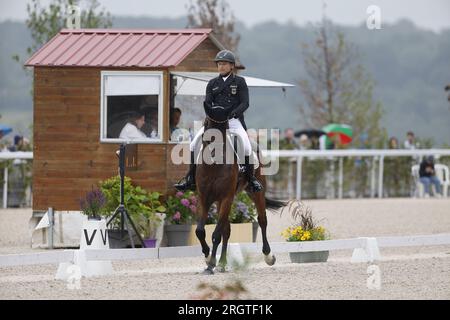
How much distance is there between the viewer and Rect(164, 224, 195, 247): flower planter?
17312 millimetres

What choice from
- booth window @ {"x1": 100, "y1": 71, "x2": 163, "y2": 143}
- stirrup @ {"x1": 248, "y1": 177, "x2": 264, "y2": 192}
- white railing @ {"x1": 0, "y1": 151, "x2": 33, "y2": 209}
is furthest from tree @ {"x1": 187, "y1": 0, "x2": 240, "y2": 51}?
stirrup @ {"x1": 248, "y1": 177, "x2": 264, "y2": 192}

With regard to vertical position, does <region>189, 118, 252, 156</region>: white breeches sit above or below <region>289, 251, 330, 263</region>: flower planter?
above

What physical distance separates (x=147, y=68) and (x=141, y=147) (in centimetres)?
113

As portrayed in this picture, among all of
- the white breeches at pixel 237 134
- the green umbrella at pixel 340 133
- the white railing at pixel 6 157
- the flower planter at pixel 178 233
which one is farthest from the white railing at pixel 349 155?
the white breeches at pixel 237 134

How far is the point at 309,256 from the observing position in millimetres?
15883

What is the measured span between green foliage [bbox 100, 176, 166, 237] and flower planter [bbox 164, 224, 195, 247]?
1.00 ft

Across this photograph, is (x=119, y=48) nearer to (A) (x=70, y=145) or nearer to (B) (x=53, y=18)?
(A) (x=70, y=145)

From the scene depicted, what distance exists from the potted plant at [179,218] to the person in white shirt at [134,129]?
1.02m

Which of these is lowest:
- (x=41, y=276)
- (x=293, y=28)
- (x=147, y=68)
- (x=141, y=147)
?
(x=41, y=276)

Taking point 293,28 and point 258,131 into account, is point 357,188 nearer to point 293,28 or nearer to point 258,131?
point 258,131

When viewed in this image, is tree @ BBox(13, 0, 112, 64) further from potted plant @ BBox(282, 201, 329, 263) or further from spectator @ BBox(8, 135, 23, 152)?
potted plant @ BBox(282, 201, 329, 263)

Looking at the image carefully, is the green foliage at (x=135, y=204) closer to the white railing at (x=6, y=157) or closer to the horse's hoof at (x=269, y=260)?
the horse's hoof at (x=269, y=260)
